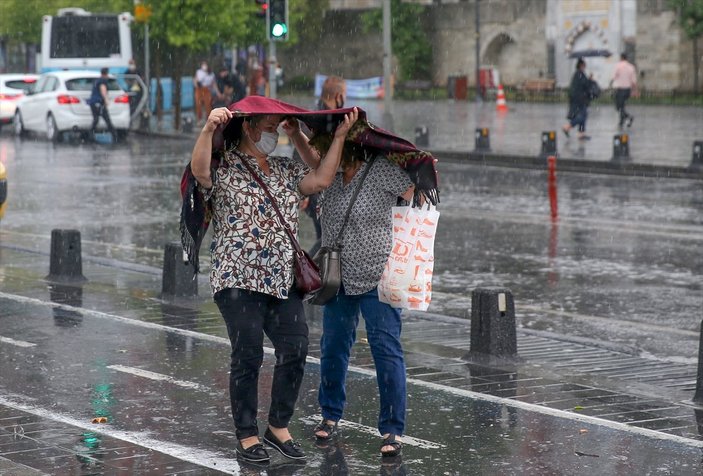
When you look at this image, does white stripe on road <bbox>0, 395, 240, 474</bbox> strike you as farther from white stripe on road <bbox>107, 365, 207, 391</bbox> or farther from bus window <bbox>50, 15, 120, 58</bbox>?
bus window <bbox>50, 15, 120, 58</bbox>

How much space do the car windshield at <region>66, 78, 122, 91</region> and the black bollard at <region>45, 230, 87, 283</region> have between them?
75.8 feet

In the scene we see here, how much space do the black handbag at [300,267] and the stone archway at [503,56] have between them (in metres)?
57.8

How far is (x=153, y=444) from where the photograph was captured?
7.27 metres

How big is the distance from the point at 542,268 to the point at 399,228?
286 inches

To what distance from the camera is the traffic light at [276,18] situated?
2355 cm

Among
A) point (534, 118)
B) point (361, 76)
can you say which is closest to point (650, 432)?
point (534, 118)

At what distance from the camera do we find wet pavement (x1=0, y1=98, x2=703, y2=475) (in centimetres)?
712

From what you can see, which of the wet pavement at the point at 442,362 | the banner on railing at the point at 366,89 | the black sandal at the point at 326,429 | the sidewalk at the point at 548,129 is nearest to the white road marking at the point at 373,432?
the wet pavement at the point at 442,362

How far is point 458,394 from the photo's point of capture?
27.9ft

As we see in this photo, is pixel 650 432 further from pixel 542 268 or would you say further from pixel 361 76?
pixel 361 76

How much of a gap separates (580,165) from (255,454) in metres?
20.3

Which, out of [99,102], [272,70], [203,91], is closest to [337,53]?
[203,91]

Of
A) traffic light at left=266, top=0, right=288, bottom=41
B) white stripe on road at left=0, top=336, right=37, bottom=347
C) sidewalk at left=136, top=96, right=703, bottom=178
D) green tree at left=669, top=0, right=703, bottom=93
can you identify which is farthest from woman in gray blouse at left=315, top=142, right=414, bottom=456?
green tree at left=669, top=0, right=703, bottom=93

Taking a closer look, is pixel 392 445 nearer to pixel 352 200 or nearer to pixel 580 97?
pixel 352 200
